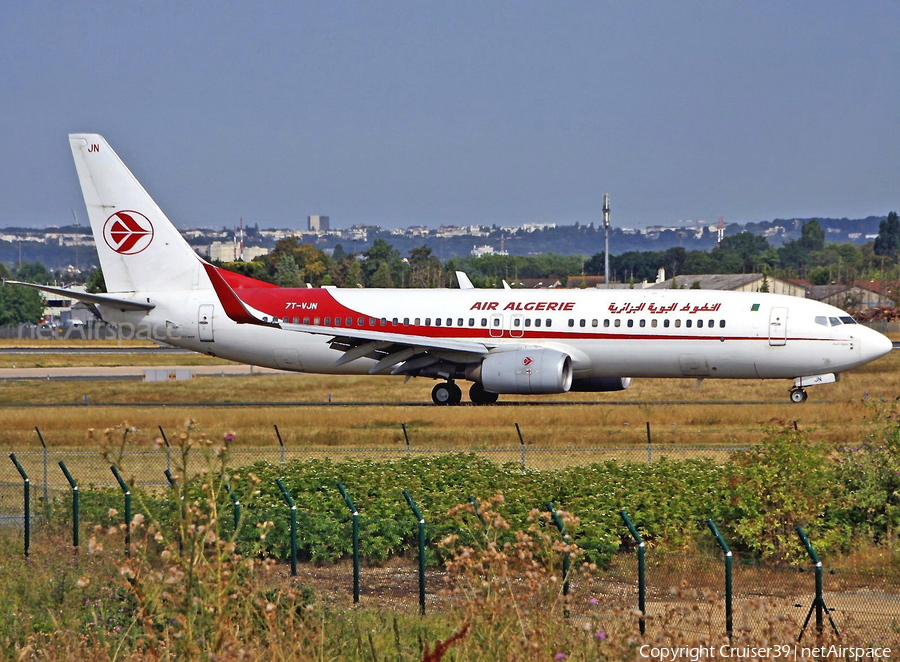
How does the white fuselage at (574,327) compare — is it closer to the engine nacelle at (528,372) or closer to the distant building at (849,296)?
the engine nacelle at (528,372)

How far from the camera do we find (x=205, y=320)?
3966 centimetres

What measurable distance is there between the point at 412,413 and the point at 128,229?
13628 millimetres

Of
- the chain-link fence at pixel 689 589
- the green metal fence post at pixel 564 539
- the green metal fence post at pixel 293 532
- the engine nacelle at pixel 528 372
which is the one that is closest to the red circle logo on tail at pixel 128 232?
the engine nacelle at pixel 528 372

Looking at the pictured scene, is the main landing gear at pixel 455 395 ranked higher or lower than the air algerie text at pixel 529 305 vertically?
lower

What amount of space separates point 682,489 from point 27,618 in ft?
41.3

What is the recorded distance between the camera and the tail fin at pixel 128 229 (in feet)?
133

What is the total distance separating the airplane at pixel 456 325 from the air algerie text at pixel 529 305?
0.05 meters

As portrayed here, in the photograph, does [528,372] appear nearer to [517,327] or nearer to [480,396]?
[517,327]

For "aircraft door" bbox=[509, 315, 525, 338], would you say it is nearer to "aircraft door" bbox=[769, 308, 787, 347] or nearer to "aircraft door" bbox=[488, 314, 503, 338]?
"aircraft door" bbox=[488, 314, 503, 338]

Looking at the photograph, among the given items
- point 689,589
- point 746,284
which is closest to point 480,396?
point 689,589

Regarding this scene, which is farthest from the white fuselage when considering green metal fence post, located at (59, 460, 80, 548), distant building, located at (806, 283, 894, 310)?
distant building, located at (806, 283, 894, 310)

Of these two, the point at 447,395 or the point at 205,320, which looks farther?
the point at 205,320

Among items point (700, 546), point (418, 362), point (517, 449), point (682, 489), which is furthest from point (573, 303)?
point (700, 546)
